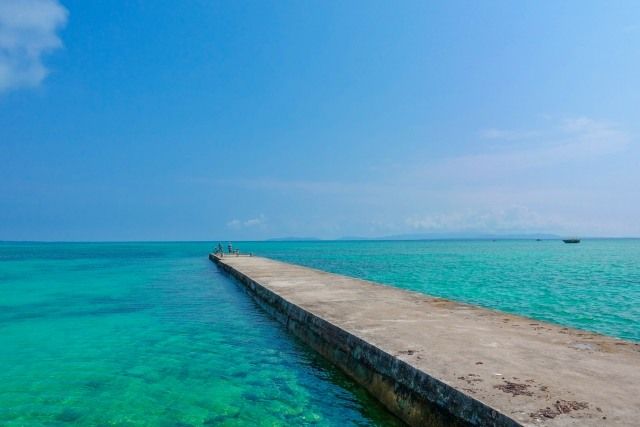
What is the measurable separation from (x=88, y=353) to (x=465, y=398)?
8.18 metres

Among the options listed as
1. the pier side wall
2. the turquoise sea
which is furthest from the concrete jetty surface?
the turquoise sea

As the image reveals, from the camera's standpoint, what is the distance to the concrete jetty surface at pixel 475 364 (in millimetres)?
4223

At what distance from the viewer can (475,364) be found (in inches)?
219

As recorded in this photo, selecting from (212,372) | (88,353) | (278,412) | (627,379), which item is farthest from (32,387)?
(627,379)

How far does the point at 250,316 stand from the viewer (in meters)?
13.6

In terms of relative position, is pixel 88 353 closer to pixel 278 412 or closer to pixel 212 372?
pixel 212 372

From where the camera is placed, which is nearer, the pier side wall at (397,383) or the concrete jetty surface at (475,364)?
the concrete jetty surface at (475,364)

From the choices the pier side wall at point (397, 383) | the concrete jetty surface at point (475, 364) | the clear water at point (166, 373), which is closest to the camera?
the concrete jetty surface at point (475, 364)

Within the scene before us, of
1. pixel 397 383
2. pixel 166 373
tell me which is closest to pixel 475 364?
pixel 397 383

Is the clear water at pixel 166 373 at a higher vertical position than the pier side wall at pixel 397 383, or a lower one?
lower

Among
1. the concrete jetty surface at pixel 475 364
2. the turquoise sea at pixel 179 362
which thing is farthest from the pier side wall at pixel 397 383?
the turquoise sea at pixel 179 362

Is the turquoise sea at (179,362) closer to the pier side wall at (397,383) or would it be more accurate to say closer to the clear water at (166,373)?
the clear water at (166,373)

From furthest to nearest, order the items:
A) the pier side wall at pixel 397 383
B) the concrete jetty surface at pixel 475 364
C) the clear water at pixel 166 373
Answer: the clear water at pixel 166 373 → the pier side wall at pixel 397 383 → the concrete jetty surface at pixel 475 364

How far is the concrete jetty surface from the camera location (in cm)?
422
